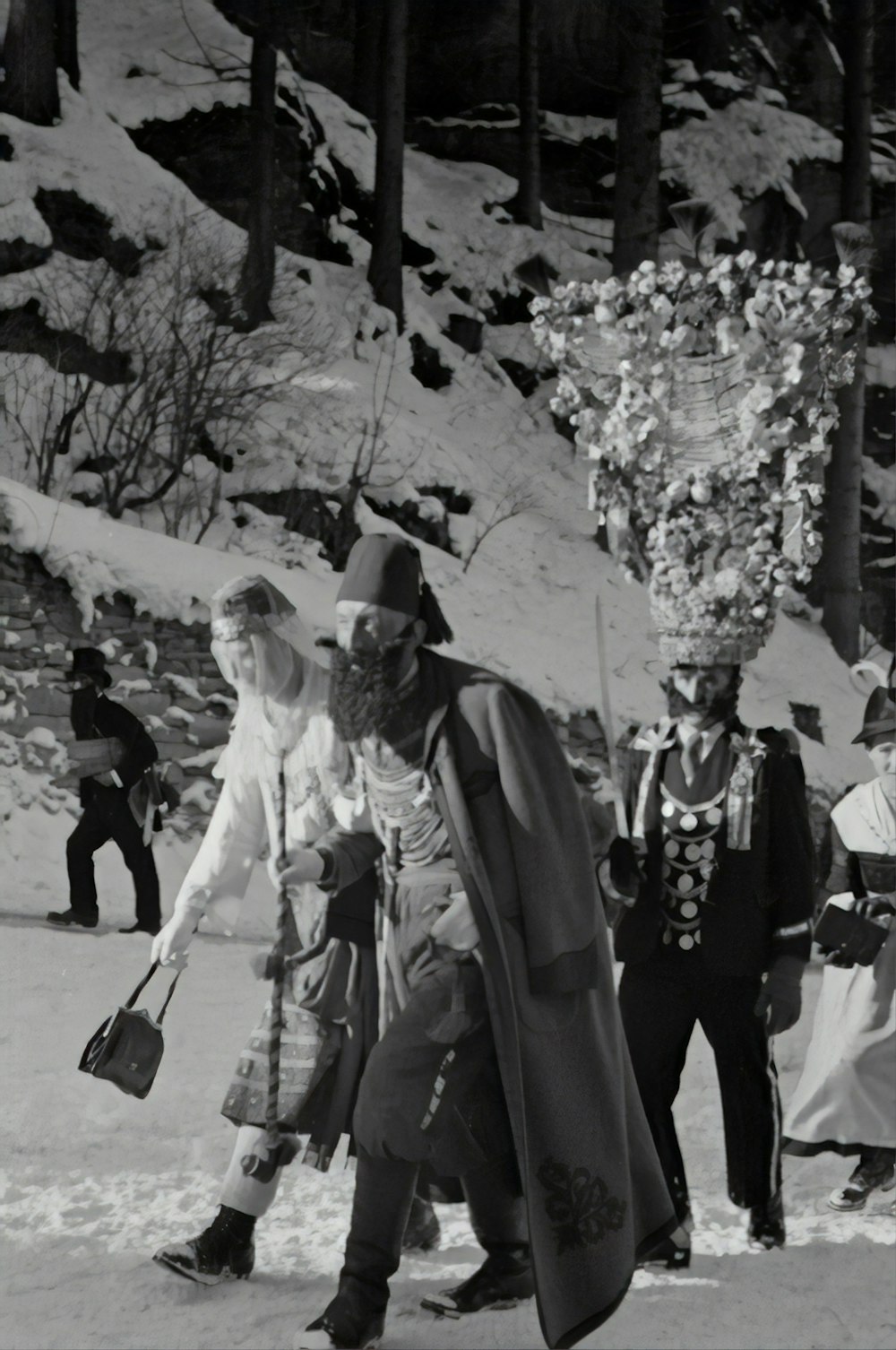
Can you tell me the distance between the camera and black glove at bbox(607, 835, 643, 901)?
3.91 metres

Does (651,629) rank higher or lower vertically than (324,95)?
lower

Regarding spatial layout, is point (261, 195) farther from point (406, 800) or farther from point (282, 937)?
point (282, 937)

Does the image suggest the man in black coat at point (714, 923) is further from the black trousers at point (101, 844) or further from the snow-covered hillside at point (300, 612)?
the black trousers at point (101, 844)

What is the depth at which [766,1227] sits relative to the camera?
3998 mm

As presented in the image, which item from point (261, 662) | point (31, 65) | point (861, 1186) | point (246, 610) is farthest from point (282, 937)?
point (31, 65)

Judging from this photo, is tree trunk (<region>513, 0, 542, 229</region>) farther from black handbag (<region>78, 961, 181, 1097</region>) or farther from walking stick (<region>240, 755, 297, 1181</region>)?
black handbag (<region>78, 961, 181, 1097</region>)

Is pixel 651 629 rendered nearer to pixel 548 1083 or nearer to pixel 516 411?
pixel 516 411

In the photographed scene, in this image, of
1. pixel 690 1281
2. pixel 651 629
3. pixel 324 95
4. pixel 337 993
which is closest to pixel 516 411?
pixel 651 629

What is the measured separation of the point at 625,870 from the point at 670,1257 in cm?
98

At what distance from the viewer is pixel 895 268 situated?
4766mm

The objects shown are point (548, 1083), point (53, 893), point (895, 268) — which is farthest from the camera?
point (895, 268)

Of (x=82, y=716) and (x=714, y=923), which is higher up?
(x=82, y=716)

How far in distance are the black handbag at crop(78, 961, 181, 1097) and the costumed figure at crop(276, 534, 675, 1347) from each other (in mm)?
616

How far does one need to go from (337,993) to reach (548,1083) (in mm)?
539
